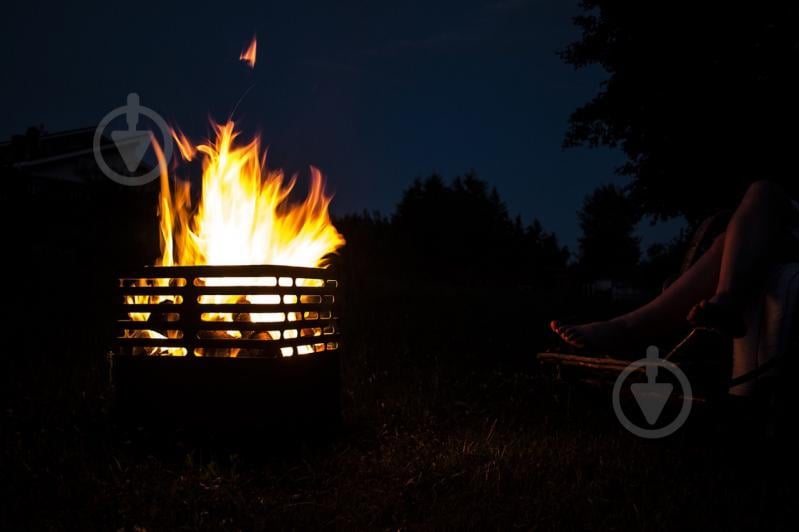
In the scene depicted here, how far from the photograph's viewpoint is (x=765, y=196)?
10.6 feet

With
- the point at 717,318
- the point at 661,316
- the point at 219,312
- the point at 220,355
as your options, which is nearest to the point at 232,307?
the point at 219,312

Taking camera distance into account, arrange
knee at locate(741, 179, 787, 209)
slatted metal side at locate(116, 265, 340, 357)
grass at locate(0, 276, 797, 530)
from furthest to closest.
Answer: slatted metal side at locate(116, 265, 340, 357), knee at locate(741, 179, 787, 209), grass at locate(0, 276, 797, 530)

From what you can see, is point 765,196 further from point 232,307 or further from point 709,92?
point 709,92

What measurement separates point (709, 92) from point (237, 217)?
1543 centimetres

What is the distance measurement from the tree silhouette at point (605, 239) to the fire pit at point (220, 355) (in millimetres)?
60661

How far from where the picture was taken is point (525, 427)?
12.8 feet

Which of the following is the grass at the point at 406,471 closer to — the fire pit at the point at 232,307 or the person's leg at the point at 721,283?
the fire pit at the point at 232,307

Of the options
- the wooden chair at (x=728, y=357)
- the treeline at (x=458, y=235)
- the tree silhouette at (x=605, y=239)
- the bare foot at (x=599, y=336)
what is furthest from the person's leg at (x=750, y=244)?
the tree silhouette at (x=605, y=239)

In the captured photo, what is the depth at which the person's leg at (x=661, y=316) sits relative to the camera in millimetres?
3568

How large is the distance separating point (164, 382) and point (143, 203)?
32.3 ft

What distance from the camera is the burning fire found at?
394 cm

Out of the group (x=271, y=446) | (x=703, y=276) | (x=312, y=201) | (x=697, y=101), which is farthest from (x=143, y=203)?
(x=697, y=101)

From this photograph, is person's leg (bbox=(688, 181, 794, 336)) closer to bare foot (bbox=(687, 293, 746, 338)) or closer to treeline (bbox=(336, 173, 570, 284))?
bare foot (bbox=(687, 293, 746, 338))

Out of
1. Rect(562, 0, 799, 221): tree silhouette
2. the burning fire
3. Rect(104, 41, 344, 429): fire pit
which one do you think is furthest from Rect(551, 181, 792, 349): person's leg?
Rect(562, 0, 799, 221): tree silhouette
